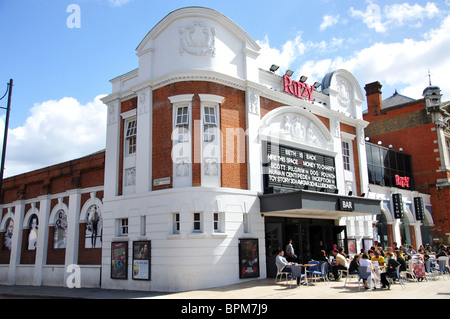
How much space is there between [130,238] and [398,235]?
20.4 metres

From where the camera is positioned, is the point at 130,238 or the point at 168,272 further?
the point at 130,238

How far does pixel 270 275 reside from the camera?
710 inches

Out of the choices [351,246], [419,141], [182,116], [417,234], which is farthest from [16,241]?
[419,141]

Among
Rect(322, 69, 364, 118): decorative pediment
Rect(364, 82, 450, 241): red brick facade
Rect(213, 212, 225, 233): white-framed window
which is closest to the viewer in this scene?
Rect(213, 212, 225, 233): white-framed window

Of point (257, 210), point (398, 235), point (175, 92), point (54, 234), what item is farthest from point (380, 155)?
point (54, 234)

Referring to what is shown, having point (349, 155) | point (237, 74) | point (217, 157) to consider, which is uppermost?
point (237, 74)

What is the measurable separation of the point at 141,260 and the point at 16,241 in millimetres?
13190

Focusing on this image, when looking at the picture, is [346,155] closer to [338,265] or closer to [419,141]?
[338,265]

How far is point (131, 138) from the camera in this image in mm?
20016

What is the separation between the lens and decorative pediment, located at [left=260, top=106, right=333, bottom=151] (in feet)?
66.1

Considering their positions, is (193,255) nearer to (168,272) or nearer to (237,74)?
(168,272)

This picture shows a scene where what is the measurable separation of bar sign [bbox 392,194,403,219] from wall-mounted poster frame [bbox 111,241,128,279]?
67.1ft

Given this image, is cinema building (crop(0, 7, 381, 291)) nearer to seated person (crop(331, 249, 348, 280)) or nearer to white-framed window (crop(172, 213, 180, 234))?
white-framed window (crop(172, 213, 180, 234))

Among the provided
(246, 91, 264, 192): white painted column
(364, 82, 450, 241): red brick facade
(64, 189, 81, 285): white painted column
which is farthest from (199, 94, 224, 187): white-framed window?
(364, 82, 450, 241): red brick facade
